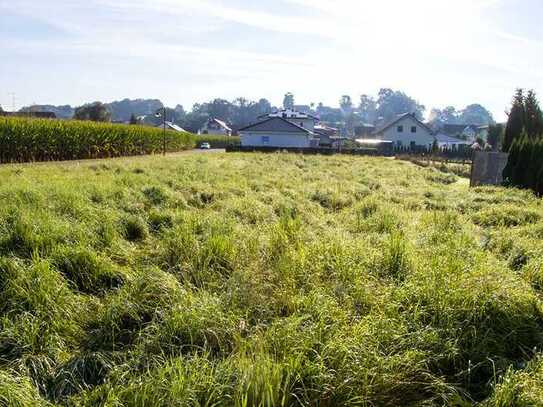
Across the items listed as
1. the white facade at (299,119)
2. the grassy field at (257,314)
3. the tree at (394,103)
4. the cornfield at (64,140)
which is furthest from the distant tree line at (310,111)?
the grassy field at (257,314)

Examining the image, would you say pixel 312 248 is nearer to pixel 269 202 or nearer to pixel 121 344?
pixel 121 344

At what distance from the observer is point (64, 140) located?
22.3 m

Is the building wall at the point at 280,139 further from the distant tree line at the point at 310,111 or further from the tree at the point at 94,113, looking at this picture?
the distant tree line at the point at 310,111

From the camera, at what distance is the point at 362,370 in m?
2.84

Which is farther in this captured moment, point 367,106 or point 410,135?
point 367,106

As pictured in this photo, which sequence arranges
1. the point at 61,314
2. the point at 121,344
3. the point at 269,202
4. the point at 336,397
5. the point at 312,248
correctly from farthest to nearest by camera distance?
the point at 269,202
the point at 312,248
the point at 61,314
the point at 121,344
the point at 336,397

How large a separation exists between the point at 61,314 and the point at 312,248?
2.71 meters

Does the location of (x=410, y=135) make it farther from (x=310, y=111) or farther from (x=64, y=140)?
(x=310, y=111)

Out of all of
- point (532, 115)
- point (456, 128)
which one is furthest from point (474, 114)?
point (532, 115)

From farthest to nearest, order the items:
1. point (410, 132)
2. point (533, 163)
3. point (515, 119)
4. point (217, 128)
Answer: point (217, 128) < point (410, 132) < point (515, 119) < point (533, 163)

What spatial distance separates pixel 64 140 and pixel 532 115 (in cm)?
2459

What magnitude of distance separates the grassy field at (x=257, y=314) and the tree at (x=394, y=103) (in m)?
171

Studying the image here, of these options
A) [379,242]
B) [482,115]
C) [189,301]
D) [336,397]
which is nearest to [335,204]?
[379,242]

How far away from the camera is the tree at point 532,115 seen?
2222 cm
